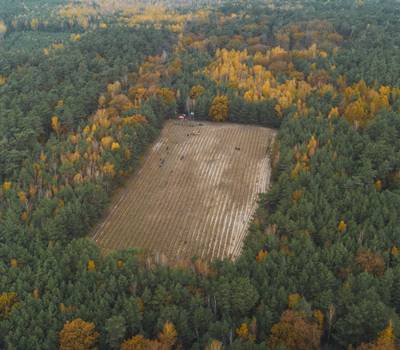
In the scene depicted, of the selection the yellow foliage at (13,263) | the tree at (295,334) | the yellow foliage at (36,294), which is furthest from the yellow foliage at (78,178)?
the tree at (295,334)

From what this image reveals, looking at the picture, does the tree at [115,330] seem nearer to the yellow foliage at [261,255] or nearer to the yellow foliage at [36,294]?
the yellow foliage at [36,294]

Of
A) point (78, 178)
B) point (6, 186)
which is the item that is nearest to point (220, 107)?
point (78, 178)

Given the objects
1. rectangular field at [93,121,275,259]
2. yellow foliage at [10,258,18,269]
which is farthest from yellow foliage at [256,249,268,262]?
yellow foliage at [10,258,18,269]

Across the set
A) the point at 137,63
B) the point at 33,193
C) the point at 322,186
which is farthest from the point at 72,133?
the point at 322,186

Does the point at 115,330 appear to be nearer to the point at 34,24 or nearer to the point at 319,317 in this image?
the point at 319,317

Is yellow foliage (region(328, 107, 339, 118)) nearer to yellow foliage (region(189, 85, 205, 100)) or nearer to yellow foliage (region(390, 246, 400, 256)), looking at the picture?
yellow foliage (region(189, 85, 205, 100))

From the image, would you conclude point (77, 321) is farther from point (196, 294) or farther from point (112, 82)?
point (112, 82)
